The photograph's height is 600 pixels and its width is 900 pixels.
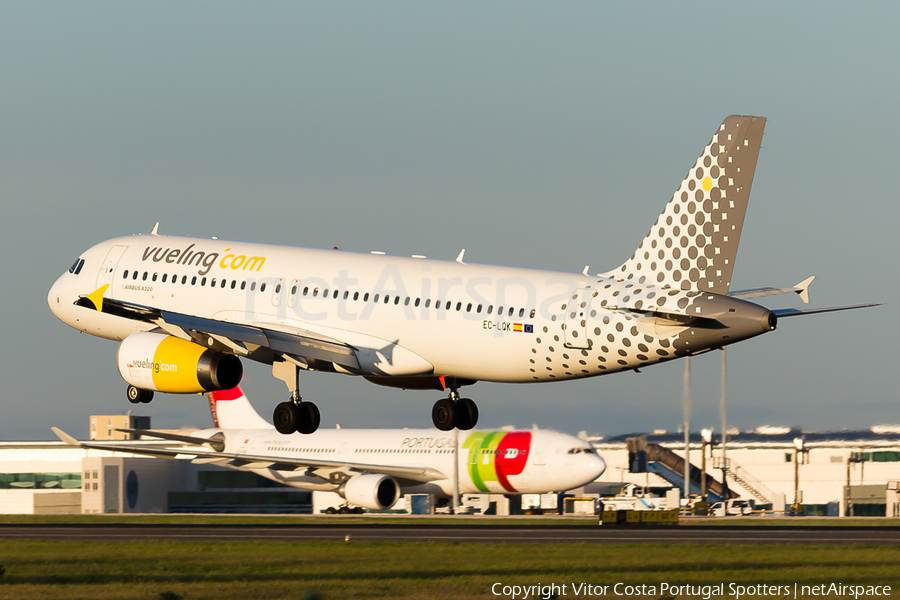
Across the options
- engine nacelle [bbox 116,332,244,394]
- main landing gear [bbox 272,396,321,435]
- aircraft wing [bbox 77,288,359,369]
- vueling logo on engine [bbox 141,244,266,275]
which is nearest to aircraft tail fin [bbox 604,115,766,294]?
aircraft wing [bbox 77,288,359,369]

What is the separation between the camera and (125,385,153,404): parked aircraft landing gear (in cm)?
4991

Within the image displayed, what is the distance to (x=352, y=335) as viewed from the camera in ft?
151

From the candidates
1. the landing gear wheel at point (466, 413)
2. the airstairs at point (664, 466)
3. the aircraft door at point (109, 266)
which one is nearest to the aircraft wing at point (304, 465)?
the airstairs at point (664, 466)

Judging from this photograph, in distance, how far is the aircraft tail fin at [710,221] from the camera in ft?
132

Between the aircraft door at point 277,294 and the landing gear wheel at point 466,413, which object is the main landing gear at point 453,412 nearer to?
the landing gear wheel at point 466,413

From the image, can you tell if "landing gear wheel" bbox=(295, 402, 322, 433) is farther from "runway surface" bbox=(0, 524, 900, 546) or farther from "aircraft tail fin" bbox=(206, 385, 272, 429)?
"aircraft tail fin" bbox=(206, 385, 272, 429)

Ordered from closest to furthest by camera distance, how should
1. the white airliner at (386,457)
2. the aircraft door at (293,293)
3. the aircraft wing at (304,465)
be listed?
the aircraft door at (293,293) → the white airliner at (386,457) → the aircraft wing at (304,465)

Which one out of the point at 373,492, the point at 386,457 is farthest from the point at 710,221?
the point at 386,457

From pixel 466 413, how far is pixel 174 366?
1080 centimetres

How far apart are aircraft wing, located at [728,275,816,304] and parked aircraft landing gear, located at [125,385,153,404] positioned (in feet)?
73.9

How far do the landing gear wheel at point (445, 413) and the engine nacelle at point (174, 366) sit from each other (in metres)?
7.36

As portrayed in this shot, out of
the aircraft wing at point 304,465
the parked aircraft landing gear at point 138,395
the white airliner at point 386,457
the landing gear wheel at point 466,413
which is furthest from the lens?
the aircraft wing at point 304,465

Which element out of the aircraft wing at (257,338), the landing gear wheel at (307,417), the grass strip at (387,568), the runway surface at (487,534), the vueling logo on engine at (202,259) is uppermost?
the vueling logo on engine at (202,259)

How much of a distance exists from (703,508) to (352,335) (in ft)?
256
